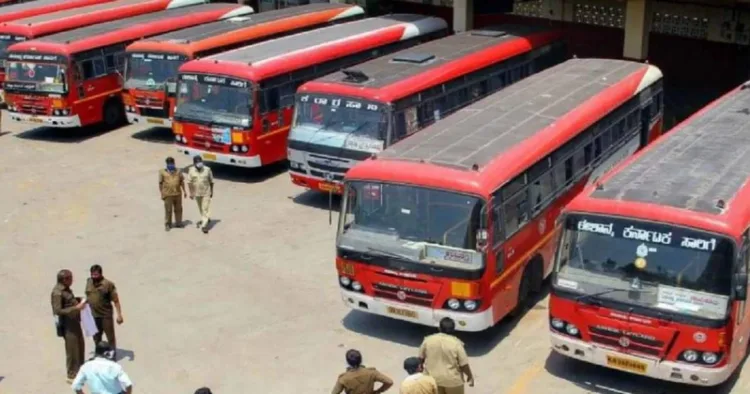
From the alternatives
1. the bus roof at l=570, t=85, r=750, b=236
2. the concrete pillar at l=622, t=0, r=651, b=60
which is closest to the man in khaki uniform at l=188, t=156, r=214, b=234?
the bus roof at l=570, t=85, r=750, b=236

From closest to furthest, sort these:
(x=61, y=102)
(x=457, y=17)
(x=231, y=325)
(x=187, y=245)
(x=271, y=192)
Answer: (x=231, y=325) < (x=187, y=245) < (x=271, y=192) < (x=61, y=102) < (x=457, y=17)

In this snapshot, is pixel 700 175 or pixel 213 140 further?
pixel 213 140

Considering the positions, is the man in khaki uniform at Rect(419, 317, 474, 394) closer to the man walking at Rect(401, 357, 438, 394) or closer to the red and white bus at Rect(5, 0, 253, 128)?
the man walking at Rect(401, 357, 438, 394)

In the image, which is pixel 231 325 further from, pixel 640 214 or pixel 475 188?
pixel 640 214

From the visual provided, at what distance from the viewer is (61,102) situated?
23312 millimetres

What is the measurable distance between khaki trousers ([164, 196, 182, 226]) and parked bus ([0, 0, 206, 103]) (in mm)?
10687

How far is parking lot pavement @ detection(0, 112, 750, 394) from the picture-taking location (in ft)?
40.5

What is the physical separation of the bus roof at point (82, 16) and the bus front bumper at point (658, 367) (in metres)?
19.3

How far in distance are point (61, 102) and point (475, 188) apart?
46.7 ft

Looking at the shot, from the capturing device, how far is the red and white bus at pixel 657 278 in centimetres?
1051

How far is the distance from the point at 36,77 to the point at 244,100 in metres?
6.76

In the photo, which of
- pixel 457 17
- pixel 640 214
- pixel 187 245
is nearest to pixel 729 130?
pixel 640 214

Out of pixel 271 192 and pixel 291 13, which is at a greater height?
pixel 291 13

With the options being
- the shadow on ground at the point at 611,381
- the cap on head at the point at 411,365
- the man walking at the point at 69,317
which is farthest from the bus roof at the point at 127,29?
the cap on head at the point at 411,365
